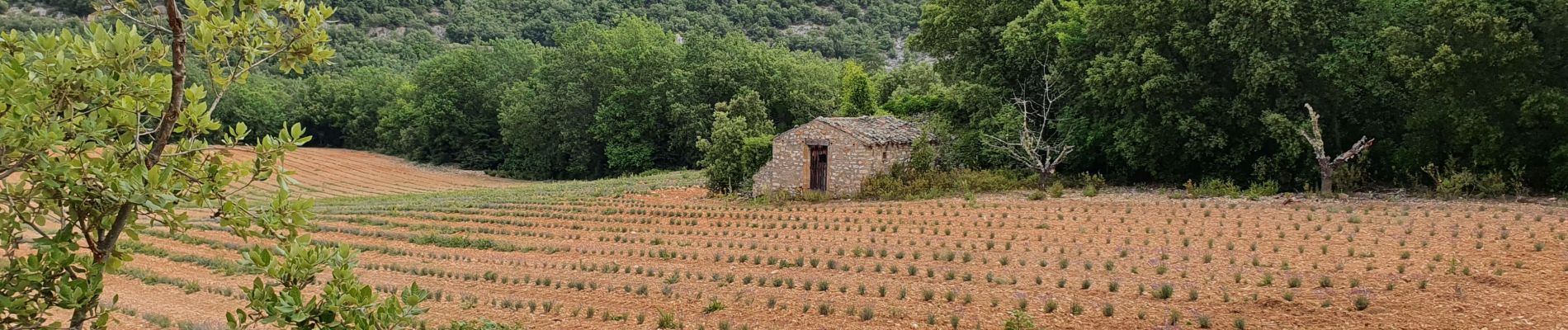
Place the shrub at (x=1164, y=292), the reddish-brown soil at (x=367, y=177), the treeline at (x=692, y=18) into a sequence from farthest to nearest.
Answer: the treeline at (x=692, y=18) < the reddish-brown soil at (x=367, y=177) < the shrub at (x=1164, y=292)

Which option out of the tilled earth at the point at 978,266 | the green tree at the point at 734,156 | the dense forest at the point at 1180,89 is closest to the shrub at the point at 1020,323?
the tilled earth at the point at 978,266

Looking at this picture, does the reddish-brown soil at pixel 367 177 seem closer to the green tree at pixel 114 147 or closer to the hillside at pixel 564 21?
the green tree at pixel 114 147

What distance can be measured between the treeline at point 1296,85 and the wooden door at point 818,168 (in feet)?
14.0

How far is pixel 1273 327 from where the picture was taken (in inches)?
423

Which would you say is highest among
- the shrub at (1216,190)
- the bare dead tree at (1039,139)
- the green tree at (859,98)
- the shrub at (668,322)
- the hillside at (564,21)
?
the hillside at (564,21)

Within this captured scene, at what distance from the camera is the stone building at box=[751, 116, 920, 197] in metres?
27.8

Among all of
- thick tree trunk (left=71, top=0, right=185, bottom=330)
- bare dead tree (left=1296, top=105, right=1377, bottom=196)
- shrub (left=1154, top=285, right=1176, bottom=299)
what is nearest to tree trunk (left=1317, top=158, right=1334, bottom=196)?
bare dead tree (left=1296, top=105, right=1377, bottom=196)

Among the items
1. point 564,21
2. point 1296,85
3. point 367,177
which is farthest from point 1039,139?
point 564,21

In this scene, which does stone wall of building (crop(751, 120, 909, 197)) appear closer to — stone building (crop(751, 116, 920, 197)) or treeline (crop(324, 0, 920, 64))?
stone building (crop(751, 116, 920, 197))

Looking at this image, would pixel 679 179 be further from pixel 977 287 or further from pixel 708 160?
pixel 977 287

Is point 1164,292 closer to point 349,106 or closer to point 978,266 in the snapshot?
point 978,266

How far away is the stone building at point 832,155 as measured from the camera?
27.8 metres

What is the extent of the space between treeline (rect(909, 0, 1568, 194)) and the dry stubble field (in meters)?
2.43

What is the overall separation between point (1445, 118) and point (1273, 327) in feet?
49.0
